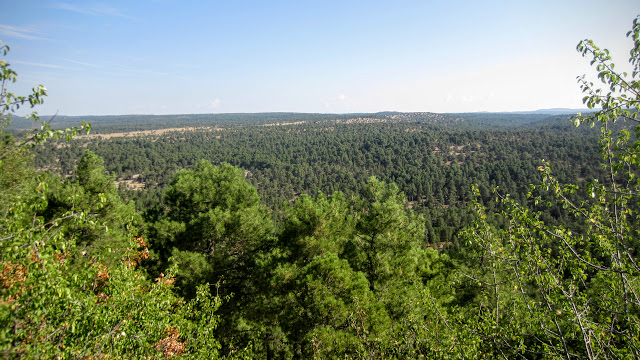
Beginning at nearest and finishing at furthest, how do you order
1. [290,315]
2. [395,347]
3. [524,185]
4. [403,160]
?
[395,347]
[290,315]
[524,185]
[403,160]

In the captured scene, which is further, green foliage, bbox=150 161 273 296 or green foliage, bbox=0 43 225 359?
green foliage, bbox=150 161 273 296

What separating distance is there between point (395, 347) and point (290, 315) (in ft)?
14.5

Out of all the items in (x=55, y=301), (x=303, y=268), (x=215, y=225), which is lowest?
(x=303, y=268)

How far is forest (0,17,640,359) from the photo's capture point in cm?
328

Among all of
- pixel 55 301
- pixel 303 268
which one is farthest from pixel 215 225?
pixel 55 301

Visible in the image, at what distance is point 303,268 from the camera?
8.16m

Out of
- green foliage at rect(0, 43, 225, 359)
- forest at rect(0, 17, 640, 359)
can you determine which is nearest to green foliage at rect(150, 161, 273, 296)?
forest at rect(0, 17, 640, 359)

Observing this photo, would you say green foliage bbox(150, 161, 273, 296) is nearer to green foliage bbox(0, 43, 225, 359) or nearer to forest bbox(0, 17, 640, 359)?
forest bbox(0, 17, 640, 359)

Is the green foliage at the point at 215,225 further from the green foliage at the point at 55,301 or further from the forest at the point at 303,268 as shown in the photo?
the green foliage at the point at 55,301

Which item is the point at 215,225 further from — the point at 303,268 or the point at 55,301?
the point at 55,301

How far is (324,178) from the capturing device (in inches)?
3533

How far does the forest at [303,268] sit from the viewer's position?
10.7 feet

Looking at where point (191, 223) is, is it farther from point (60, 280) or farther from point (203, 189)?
point (60, 280)

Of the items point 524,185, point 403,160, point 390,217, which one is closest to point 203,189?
point 390,217
